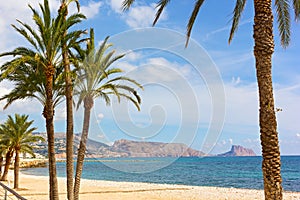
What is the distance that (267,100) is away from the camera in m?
7.93

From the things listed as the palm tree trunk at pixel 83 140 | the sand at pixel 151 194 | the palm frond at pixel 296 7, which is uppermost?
the palm frond at pixel 296 7

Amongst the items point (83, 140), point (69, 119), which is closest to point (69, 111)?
point (69, 119)

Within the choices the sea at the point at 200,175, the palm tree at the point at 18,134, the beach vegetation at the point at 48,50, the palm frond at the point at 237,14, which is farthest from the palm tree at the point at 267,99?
the sea at the point at 200,175

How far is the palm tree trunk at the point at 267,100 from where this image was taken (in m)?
7.71

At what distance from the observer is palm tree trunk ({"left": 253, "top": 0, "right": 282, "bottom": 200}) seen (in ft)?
25.3

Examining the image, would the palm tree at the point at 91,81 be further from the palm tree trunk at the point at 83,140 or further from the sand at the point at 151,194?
the sand at the point at 151,194

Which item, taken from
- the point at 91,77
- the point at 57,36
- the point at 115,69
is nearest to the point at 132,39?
the point at 115,69

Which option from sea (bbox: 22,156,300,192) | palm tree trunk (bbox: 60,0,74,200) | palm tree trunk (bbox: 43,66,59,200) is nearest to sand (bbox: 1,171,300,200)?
palm tree trunk (bbox: 60,0,74,200)

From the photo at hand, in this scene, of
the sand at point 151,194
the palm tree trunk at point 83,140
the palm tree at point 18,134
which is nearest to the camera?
the palm tree trunk at point 83,140

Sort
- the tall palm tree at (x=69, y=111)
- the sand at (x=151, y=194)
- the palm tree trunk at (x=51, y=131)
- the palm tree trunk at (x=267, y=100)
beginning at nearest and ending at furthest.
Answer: the palm tree trunk at (x=267, y=100), the palm tree trunk at (x=51, y=131), the tall palm tree at (x=69, y=111), the sand at (x=151, y=194)

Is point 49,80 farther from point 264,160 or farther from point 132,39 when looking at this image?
point 264,160

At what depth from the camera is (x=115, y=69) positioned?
54.7 ft

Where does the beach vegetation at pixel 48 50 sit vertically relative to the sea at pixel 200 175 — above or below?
above

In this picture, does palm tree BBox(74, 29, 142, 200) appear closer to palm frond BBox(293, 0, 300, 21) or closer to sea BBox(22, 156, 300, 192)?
palm frond BBox(293, 0, 300, 21)
